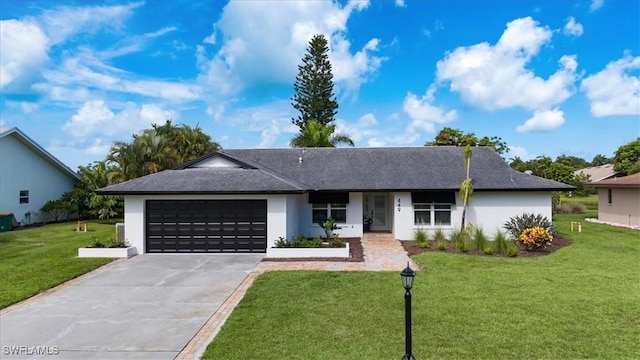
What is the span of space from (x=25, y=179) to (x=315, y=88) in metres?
26.8

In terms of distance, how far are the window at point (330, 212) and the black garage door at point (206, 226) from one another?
15.5 ft

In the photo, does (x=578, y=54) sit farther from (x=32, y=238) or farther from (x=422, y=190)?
(x=32, y=238)

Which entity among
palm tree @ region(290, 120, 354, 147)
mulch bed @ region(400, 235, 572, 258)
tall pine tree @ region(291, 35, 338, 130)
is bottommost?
mulch bed @ region(400, 235, 572, 258)

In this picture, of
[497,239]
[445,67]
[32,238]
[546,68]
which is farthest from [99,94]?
[546,68]

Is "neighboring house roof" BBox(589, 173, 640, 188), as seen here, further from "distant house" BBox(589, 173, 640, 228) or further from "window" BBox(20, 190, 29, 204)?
"window" BBox(20, 190, 29, 204)

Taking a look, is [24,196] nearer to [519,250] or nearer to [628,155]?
[519,250]

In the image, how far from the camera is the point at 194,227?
51.4ft

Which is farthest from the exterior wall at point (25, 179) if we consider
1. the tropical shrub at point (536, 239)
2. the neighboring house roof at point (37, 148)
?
the tropical shrub at point (536, 239)

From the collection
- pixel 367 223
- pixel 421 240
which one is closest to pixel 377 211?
pixel 367 223

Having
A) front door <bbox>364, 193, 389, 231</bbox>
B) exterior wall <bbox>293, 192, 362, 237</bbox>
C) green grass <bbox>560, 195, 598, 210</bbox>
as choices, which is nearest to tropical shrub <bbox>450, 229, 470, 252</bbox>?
exterior wall <bbox>293, 192, 362, 237</bbox>

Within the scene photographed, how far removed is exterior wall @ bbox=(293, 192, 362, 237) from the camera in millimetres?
19531

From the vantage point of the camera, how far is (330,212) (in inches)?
778

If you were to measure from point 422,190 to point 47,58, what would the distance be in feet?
58.8

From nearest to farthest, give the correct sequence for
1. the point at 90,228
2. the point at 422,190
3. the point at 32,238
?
the point at 422,190 < the point at 32,238 < the point at 90,228
